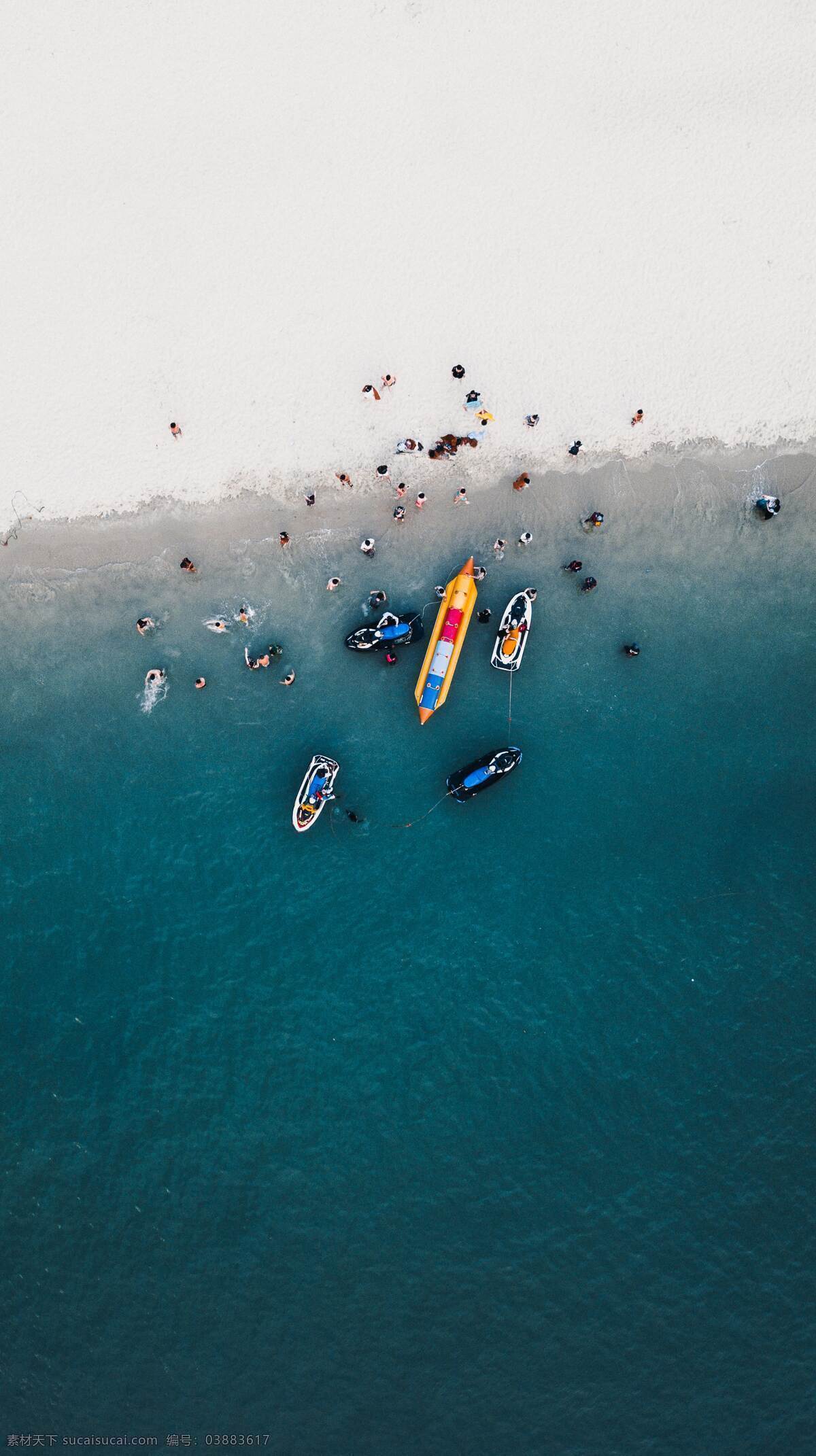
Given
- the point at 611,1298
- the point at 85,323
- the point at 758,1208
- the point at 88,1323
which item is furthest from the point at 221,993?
the point at 85,323

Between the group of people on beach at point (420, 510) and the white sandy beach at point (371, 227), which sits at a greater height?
the white sandy beach at point (371, 227)

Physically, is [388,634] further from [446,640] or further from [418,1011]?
[418,1011]

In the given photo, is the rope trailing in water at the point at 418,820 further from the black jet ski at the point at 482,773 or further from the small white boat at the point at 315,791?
the small white boat at the point at 315,791

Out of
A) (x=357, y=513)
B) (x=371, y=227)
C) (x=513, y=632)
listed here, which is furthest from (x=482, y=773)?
(x=371, y=227)

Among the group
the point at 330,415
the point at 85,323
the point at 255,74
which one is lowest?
the point at 330,415

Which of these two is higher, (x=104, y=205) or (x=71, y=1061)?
(x=104, y=205)

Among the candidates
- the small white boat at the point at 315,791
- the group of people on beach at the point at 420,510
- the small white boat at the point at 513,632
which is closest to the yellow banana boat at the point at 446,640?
the group of people on beach at the point at 420,510

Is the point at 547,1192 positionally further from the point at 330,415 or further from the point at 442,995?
the point at 330,415

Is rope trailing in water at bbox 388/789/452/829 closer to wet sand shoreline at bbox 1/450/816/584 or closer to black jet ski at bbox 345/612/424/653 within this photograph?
black jet ski at bbox 345/612/424/653
